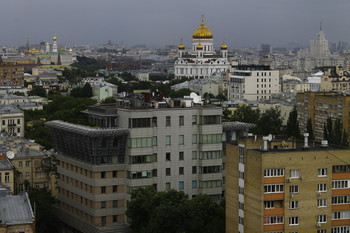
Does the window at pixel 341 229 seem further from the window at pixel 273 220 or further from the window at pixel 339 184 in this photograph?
the window at pixel 273 220

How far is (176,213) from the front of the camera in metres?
43.5

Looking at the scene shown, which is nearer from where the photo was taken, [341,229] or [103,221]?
[341,229]

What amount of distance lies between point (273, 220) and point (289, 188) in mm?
1507

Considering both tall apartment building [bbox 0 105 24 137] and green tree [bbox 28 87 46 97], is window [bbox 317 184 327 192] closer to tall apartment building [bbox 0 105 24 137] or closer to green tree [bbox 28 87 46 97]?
tall apartment building [bbox 0 105 24 137]

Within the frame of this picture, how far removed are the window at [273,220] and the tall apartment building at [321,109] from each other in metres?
38.0

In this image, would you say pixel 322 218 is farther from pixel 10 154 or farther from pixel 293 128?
pixel 293 128

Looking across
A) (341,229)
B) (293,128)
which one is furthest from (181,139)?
(293,128)

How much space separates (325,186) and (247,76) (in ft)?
290

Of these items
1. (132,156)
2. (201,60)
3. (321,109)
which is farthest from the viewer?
(201,60)

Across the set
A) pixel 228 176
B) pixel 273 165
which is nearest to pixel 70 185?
pixel 228 176

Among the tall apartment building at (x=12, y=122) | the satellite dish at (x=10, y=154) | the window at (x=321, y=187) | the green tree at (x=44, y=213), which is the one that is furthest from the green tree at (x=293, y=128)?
the window at (x=321, y=187)

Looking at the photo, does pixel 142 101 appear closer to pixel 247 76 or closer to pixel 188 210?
pixel 188 210

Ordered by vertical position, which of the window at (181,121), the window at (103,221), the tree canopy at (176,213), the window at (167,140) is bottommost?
the window at (103,221)

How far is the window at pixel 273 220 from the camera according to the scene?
38.8 m
